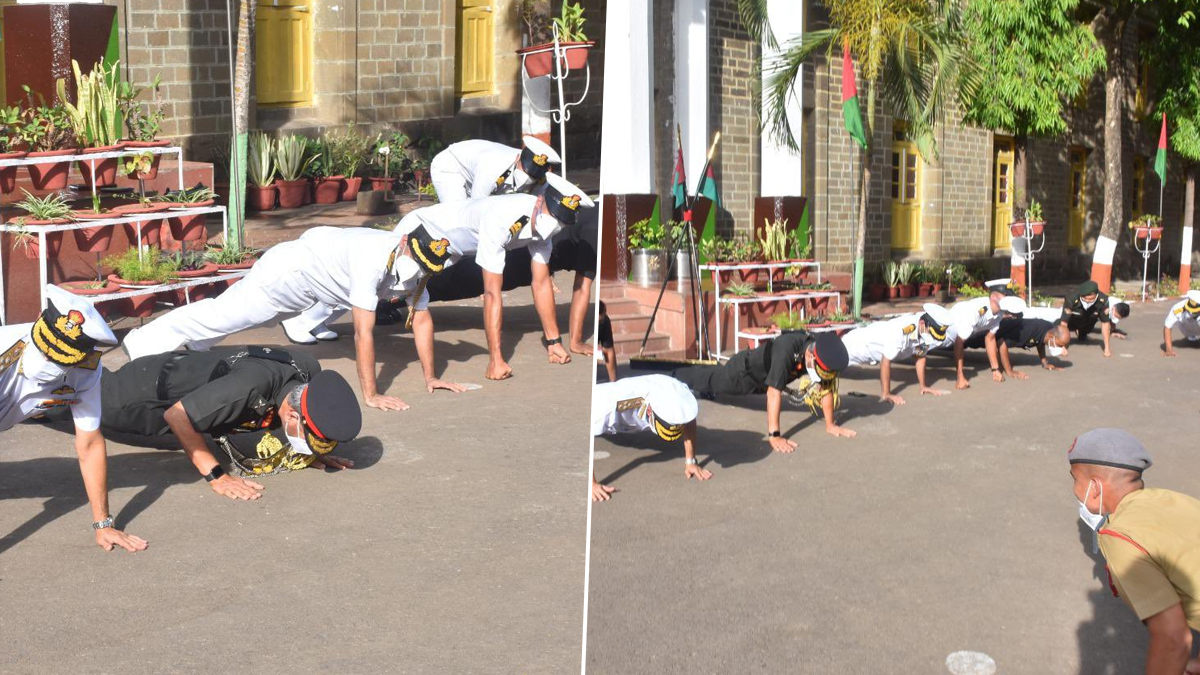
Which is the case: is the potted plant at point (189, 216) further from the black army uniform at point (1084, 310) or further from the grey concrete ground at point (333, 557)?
the black army uniform at point (1084, 310)

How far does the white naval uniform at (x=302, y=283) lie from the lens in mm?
5754

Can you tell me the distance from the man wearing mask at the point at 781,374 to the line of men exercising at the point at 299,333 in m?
1.49

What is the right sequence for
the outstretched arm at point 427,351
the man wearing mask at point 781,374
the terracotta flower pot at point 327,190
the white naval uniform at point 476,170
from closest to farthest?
the man wearing mask at point 781,374 < the outstretched arm at point 427,351 < the terracotta flower pot at point 327,190 < the white naval uniform at point 476,170

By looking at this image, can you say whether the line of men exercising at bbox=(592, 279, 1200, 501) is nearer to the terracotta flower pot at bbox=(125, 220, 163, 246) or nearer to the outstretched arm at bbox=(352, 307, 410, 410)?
the outstretched arm at bbox=(352, 307, 410, 410)

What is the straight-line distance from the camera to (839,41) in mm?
4281

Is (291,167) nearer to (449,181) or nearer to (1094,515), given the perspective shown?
(449,181)

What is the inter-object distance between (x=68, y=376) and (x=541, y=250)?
315 centimetres

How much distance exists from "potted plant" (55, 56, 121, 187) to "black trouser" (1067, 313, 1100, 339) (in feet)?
14.0

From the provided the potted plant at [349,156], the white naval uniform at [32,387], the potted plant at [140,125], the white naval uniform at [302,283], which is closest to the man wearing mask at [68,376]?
the white naval uniform at [32,387]

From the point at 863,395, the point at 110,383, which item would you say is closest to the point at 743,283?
the point at 863,395

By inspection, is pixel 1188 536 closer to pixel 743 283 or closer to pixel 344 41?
pixel 743 283

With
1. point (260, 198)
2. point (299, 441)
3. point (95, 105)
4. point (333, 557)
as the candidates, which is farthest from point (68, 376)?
point (260, 198)

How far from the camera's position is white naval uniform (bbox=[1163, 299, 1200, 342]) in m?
3.99

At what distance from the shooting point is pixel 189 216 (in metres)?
5.74
